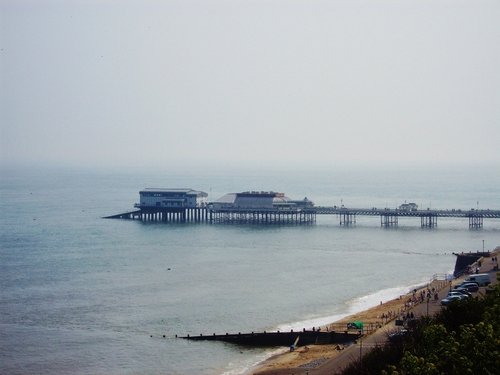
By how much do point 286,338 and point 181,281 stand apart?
18.6 metres

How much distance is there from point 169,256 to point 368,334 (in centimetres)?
3429

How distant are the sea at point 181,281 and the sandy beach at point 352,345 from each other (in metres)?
1.23

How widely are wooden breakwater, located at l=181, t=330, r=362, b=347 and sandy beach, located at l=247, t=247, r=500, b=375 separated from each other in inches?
29.0

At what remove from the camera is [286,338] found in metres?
43.9

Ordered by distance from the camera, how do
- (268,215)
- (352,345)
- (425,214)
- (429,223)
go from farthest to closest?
(268,215) < (429,223) < (425,214) < (352,345)

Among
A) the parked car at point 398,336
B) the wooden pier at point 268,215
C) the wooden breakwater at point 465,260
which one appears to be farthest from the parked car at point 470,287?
the wooden pier at point 268,215

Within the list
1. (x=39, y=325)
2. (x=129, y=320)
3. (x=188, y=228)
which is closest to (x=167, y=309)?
(x=129, y=320)

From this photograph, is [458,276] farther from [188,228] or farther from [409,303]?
[188,228]

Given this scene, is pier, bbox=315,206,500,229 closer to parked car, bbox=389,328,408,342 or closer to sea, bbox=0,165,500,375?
→ sea, bbox=0,165,500,375

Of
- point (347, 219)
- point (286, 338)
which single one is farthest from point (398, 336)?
point (347, 219)

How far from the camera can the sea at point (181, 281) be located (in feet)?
140

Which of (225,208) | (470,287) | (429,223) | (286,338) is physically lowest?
(286,338)

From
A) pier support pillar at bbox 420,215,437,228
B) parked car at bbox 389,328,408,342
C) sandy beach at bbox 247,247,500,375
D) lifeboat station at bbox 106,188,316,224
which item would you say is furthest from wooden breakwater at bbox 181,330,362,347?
lifeboat station at bbox 106,188,316,224

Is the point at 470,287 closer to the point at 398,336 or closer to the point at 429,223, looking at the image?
the point at 398,336
